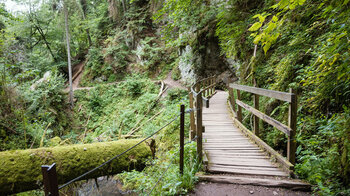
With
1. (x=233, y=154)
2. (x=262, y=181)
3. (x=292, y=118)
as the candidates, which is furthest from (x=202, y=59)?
(x=262, y=181)

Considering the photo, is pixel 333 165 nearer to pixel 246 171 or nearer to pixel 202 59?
pixel 246 171

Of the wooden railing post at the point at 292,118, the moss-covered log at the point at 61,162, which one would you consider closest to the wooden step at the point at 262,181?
the wooden railing post at the point at 292,118

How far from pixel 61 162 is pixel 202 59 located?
44.4 ft

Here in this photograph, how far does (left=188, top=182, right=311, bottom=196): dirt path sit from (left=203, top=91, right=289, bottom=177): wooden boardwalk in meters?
0.41

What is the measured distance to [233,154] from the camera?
4.12 metres

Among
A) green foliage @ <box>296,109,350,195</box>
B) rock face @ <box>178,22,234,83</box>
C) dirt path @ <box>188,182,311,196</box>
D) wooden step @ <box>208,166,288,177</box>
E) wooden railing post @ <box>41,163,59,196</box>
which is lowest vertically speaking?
dirt path @ <box>188,182,311,196</box>

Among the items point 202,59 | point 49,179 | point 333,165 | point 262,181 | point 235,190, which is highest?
point 202,59

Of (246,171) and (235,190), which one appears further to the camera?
(246,171)

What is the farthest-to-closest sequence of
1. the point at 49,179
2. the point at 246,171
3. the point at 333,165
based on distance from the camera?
1. the point at 246,171
2. the point at 333,165
3. the point at 49,179

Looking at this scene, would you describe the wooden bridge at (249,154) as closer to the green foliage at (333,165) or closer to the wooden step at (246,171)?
the wooden step at (246,171)

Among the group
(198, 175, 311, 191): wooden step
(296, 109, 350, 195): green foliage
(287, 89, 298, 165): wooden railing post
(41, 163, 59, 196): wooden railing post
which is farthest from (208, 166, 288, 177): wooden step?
(41, 163, 59, 196): wooden railing post

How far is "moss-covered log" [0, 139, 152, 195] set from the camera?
343cm

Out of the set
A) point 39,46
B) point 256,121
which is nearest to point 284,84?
point 256,121

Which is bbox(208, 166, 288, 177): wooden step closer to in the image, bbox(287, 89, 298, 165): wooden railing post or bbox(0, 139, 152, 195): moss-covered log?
Answer: bbox(287, 89, 298, 165): wooden railing post
